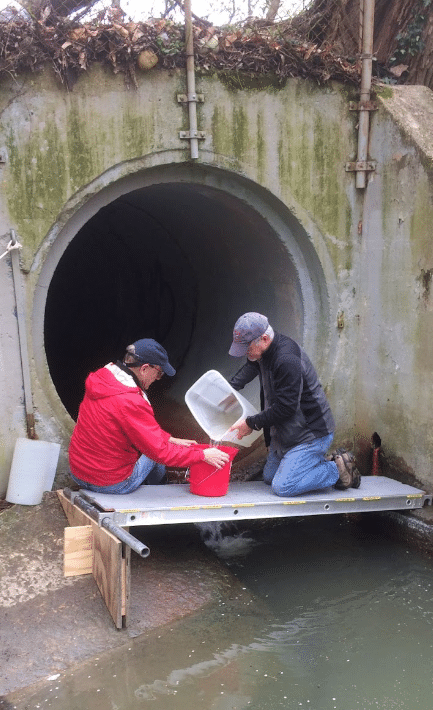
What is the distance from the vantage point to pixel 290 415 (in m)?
5.39

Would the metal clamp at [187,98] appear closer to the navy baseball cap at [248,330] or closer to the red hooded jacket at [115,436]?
the navy baseball cap at [248,330]

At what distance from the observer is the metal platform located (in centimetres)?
488

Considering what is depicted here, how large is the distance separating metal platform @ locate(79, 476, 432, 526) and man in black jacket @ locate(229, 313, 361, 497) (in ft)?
0.46

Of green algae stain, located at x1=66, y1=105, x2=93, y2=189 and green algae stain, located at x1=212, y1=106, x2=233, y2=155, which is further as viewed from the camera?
green algae stain, located at x1=212, y1=106, x2=233, y2=155

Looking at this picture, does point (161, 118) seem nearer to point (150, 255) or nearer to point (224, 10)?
point (224, 10)

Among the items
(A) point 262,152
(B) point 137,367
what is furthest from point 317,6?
(B) point 137,367

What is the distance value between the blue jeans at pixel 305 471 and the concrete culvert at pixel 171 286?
148cm

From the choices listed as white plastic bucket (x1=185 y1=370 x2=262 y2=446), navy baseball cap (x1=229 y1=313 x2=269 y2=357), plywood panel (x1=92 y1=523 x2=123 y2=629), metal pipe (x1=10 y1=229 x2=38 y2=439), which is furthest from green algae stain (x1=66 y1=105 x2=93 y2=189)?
plywood panel (x1=92 y1=523 x2=123 y2=629)

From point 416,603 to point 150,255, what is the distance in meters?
6.97

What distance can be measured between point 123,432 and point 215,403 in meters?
1.15

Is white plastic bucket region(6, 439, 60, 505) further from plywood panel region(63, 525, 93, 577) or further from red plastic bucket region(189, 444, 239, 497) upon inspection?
red plastic bucket region(189, 444, 239, 497)

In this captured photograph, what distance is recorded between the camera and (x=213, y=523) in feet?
20.9

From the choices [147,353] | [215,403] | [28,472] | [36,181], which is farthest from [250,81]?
[28,472]

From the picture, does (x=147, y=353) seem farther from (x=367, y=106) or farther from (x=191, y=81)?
(x=367, y=106)
